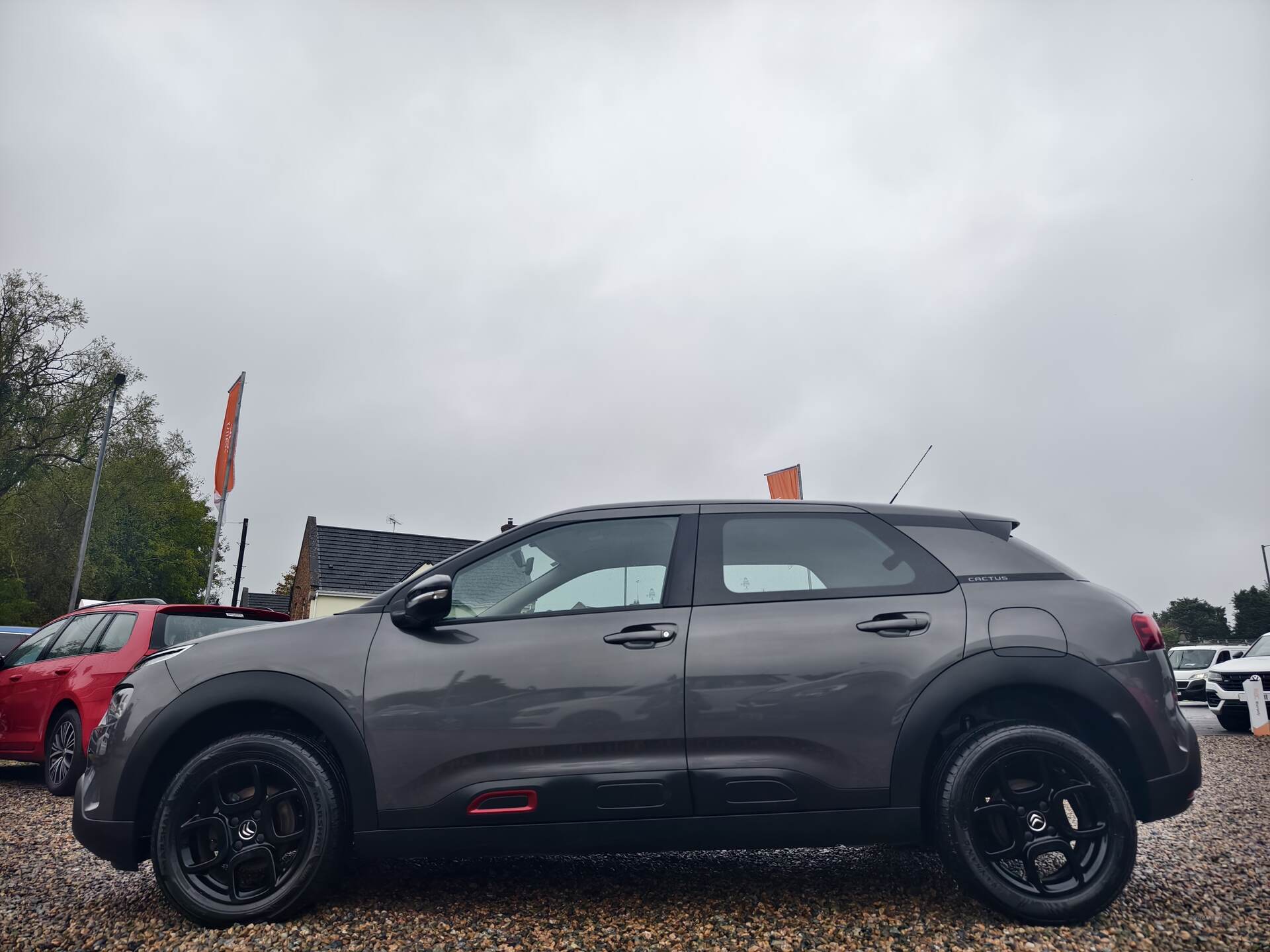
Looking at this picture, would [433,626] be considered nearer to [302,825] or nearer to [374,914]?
[302,825]

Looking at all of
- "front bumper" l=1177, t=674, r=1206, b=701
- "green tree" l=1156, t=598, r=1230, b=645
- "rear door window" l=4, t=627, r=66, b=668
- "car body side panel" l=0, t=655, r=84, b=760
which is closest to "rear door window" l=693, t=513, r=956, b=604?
"car body side panel" l=0, t=655, r=84, b=760

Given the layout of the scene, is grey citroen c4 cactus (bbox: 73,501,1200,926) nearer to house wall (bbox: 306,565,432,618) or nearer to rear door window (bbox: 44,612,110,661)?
rear door window (bbox: 44,612,110,661)

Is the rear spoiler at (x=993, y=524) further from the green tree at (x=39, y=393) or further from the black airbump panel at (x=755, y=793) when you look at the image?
the green tree at (x=39, y=393)

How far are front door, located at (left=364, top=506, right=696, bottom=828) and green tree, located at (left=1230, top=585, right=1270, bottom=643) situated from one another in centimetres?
6801

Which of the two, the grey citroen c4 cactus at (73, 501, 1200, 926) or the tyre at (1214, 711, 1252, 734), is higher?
the grey citroen c4 cactus at (73, 501, 1200, 926)

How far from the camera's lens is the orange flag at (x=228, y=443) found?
80.7 ft

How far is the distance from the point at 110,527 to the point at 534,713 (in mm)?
41007

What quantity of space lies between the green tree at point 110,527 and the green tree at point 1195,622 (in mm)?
74801

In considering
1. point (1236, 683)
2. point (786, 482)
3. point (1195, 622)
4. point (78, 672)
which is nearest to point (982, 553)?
point (78, 672)

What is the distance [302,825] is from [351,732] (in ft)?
1.36

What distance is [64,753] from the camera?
689cm

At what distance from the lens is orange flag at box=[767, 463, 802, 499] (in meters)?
14.1

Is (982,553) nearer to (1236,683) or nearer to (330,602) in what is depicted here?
(1236,683)

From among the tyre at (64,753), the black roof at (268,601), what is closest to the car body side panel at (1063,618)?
the tyre at (64,753)
